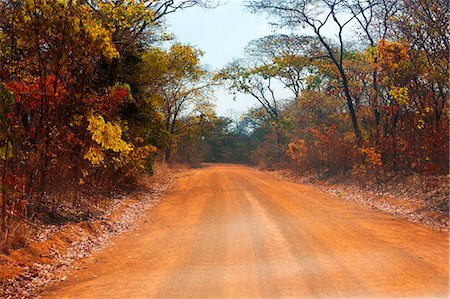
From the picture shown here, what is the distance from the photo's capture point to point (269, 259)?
7344 millimetres

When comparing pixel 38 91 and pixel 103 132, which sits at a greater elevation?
pixel 38 91

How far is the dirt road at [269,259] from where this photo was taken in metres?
5.77

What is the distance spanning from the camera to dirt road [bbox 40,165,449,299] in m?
5.77

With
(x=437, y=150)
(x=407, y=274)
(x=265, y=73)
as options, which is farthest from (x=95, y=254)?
(x=265, y=73)

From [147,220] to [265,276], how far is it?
6.64m

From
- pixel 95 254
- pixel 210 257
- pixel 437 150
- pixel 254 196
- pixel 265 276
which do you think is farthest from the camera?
pixel 254 196

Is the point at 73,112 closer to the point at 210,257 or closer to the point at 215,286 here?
the point at 210,257

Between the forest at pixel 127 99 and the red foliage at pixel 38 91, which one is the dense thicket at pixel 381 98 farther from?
the red foliage at pixel 38 91

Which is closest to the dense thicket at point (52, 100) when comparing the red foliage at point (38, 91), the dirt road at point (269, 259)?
the red foliage at point (38, 91)

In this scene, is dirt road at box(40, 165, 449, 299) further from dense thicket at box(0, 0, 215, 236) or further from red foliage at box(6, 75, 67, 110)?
red foliage at box(6, 75, 67, 110)

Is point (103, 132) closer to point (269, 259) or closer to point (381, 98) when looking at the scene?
point (269, 259)

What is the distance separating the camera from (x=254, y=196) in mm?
16516

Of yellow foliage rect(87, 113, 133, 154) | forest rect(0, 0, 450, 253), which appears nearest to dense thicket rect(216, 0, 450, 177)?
forest rect(0, 0, 450, 253)

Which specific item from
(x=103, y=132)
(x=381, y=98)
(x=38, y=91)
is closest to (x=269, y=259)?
(x=103, y=132)
